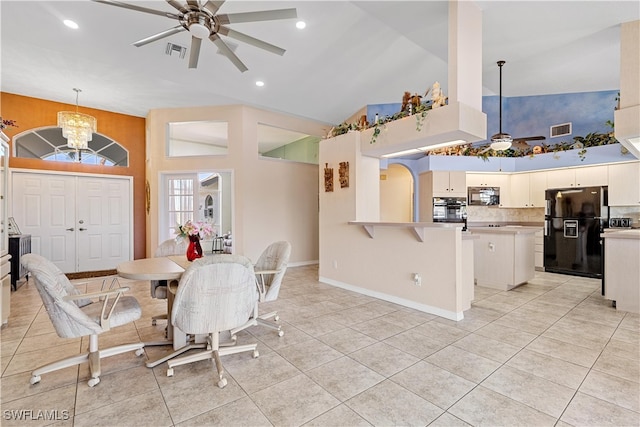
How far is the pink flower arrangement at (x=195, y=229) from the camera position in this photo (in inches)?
107

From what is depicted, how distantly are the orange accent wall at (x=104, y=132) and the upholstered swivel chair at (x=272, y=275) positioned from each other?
467cm

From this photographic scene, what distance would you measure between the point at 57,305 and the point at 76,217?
16.7 ft

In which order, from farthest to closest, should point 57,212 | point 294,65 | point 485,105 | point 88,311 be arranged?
point 485,105
point 57,212
point 294,65
point 88,311

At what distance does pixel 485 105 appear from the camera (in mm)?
7203

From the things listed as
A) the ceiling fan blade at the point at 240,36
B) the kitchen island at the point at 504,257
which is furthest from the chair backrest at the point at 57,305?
the kitchen island at the point at 504,257

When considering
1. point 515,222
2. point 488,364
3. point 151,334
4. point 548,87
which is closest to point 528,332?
point 488,364

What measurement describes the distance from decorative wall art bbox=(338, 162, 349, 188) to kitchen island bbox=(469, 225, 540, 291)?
6.81 ft

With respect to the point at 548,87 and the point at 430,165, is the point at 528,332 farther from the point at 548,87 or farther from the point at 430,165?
the point at 548,87

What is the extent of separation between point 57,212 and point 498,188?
9.08 m

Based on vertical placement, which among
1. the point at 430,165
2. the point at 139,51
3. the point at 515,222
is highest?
the point at 139,51

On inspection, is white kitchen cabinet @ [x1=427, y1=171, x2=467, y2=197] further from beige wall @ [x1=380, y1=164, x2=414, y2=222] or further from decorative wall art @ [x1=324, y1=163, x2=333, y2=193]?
decorative wall art @ [x1=324, y1=163, x2=333, y2=193]

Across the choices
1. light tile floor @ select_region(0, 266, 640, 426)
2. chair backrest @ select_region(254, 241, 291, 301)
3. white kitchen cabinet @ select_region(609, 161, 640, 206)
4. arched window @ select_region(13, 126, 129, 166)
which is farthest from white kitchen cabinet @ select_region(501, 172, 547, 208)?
arched window @ select_region(13, 126, 129, 166)

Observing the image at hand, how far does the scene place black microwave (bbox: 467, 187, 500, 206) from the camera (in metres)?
6.51

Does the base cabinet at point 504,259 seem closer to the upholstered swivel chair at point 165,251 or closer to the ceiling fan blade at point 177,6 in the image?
the upholstered swivel chair at point 165,251
